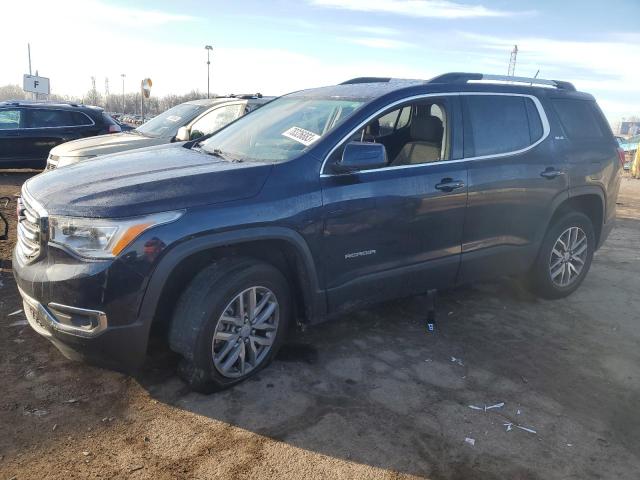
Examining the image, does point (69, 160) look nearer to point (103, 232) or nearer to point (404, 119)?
point (404, 119)

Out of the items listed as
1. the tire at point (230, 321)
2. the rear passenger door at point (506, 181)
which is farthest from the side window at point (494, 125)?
the tire at point (230, 321)

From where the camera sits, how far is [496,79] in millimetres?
4668

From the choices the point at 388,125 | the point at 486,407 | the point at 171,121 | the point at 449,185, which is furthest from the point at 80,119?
the point at 486,407

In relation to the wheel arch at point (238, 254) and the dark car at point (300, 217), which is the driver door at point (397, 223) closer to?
the dark car at point (300, 217)

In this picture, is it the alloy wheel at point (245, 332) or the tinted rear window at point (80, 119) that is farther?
the tinted rear window at point (80, 119)

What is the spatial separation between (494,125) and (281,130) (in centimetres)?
179

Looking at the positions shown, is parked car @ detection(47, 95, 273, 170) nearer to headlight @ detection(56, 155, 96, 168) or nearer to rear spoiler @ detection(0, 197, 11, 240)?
headlight @ detection(56, 155, 96, 168)

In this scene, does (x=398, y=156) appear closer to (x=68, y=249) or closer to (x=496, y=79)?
(x=496, y=79)

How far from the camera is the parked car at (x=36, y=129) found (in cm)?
1154

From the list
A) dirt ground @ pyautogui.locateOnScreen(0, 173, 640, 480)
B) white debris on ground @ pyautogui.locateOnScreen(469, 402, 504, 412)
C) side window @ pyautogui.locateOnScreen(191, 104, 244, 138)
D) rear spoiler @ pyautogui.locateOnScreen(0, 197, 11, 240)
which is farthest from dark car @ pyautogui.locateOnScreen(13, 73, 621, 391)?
side window @ pyautogui.locateOnScreen(191, 104, 244, 138)

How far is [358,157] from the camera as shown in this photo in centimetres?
357

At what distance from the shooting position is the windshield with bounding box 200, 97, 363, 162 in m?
3.78

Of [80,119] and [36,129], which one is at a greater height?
[80,119]

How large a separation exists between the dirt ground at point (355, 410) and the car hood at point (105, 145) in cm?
357
